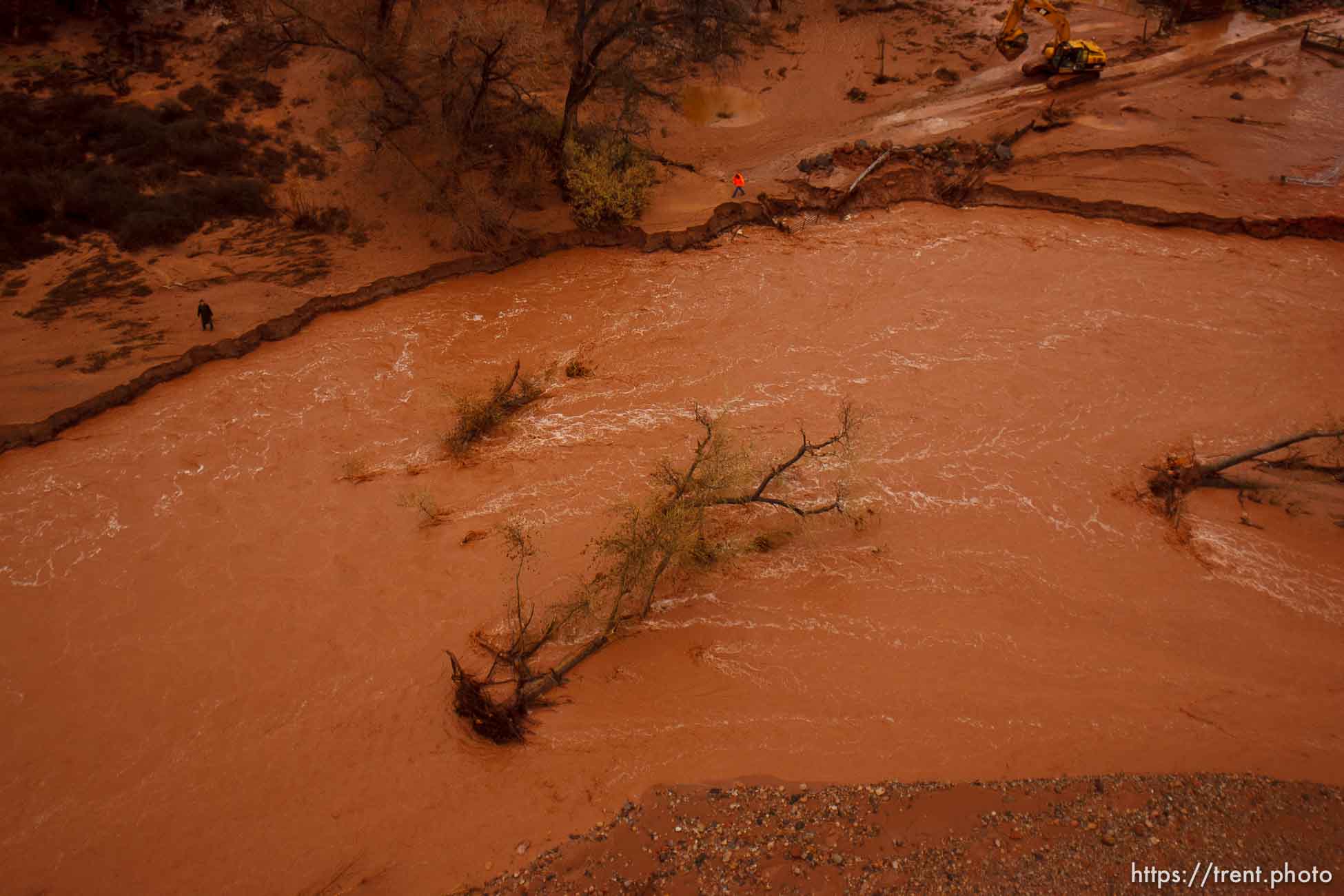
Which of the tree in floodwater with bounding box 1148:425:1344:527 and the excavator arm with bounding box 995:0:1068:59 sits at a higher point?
the excavator arm with bounding box 995:0:1068:59

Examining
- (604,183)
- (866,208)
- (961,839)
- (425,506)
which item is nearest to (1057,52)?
(866,208)

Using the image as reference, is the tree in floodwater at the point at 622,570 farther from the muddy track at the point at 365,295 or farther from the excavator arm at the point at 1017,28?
the excavator arm at the point at 1017,28

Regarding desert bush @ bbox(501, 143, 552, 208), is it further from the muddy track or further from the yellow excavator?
the yellow excavator

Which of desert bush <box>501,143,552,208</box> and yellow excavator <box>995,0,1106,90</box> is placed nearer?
desert bush <box>501,143,552,208</box>

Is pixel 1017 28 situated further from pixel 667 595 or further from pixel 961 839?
pixel 961 839

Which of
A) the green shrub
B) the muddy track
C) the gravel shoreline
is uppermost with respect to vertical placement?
the green shrub

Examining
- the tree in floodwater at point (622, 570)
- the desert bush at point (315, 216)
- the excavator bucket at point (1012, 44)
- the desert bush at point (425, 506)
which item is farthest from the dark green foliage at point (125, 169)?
the excavator bucket at point (1012, 44)

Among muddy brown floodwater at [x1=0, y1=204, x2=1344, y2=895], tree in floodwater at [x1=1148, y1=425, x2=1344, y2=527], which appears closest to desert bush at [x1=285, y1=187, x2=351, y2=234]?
muddy brown floodwater at [x1=0, y1=204, x2=1344, y2=895]
